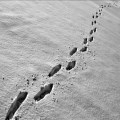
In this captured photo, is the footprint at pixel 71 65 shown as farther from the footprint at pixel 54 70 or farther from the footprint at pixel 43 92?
the footprint at pixel 43 92

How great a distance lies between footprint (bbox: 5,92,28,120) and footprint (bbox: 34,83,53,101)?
16 cm

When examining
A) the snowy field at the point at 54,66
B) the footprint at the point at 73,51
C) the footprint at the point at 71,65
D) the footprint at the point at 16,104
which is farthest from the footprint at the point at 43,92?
the footprint at the point at 73,51

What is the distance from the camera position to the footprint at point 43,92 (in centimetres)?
272

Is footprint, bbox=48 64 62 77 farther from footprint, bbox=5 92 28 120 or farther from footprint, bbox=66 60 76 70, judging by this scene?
footprint, bbox=5 92 28 120

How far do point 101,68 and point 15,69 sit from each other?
170 cm

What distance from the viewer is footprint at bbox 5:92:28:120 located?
2.37 metres

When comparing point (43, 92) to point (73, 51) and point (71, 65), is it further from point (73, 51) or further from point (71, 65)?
point (73, 51)

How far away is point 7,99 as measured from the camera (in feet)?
8.20

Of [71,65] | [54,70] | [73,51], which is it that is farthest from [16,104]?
[73,51]

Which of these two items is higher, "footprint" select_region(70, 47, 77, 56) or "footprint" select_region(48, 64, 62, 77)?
"footprint" select_region(70, 47, 77, 56)

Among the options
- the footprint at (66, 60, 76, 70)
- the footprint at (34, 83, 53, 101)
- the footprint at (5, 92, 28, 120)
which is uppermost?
the footprint at (66, 60, 76, 70)

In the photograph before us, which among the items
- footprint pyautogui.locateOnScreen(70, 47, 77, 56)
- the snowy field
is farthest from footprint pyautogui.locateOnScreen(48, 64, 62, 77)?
footprint pyautogui.locateOnScreen(70, 47, 77, 56)

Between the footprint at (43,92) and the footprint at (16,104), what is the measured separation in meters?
0.16

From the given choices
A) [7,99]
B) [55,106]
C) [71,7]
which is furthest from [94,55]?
[71,7]
